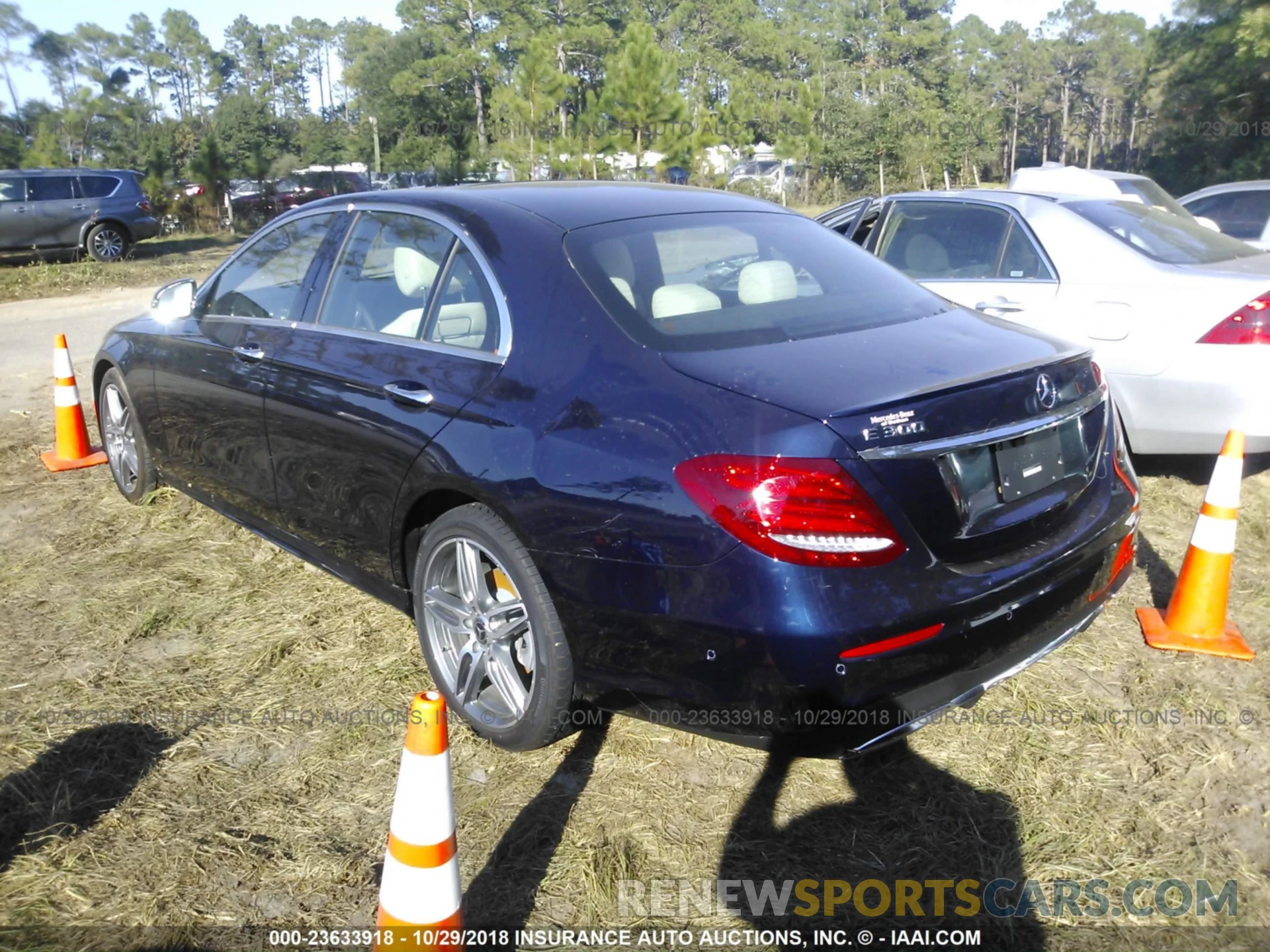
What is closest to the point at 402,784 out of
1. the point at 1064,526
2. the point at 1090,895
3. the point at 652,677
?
the point at 652,677

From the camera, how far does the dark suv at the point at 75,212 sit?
18.0m

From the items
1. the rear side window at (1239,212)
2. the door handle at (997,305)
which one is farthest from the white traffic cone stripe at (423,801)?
the rear side window at (1239,212)

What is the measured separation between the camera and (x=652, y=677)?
2.60 metres

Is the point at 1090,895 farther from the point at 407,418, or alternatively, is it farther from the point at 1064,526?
the point at 407,418

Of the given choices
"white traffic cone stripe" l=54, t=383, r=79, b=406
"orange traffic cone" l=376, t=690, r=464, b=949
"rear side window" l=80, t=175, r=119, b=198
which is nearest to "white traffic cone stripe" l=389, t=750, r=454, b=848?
"orange traffic cone" l=376, t=690, r=464, b=949

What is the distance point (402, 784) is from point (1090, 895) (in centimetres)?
167

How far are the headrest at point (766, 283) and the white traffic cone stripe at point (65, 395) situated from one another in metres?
4.55

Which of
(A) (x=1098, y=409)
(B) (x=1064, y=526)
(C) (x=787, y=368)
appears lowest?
(B) (x=1064, y=526)

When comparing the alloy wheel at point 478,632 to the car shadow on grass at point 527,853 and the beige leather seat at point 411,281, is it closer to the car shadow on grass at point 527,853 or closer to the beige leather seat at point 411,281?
the car shadow on grass at point 527,853

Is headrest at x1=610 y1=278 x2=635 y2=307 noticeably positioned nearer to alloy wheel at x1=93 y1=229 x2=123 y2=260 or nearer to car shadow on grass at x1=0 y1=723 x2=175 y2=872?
car shadow on grass at x1=0 y1=723 x2=175 y2=872

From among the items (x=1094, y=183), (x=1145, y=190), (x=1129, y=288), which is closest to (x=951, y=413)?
(x=1129, y=288)

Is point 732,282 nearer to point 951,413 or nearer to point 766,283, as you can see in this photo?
point 766,283

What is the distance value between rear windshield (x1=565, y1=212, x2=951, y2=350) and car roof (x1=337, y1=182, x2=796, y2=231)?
62mm

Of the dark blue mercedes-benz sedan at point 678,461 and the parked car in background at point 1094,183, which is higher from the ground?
the parked car in background at point 1094,183
